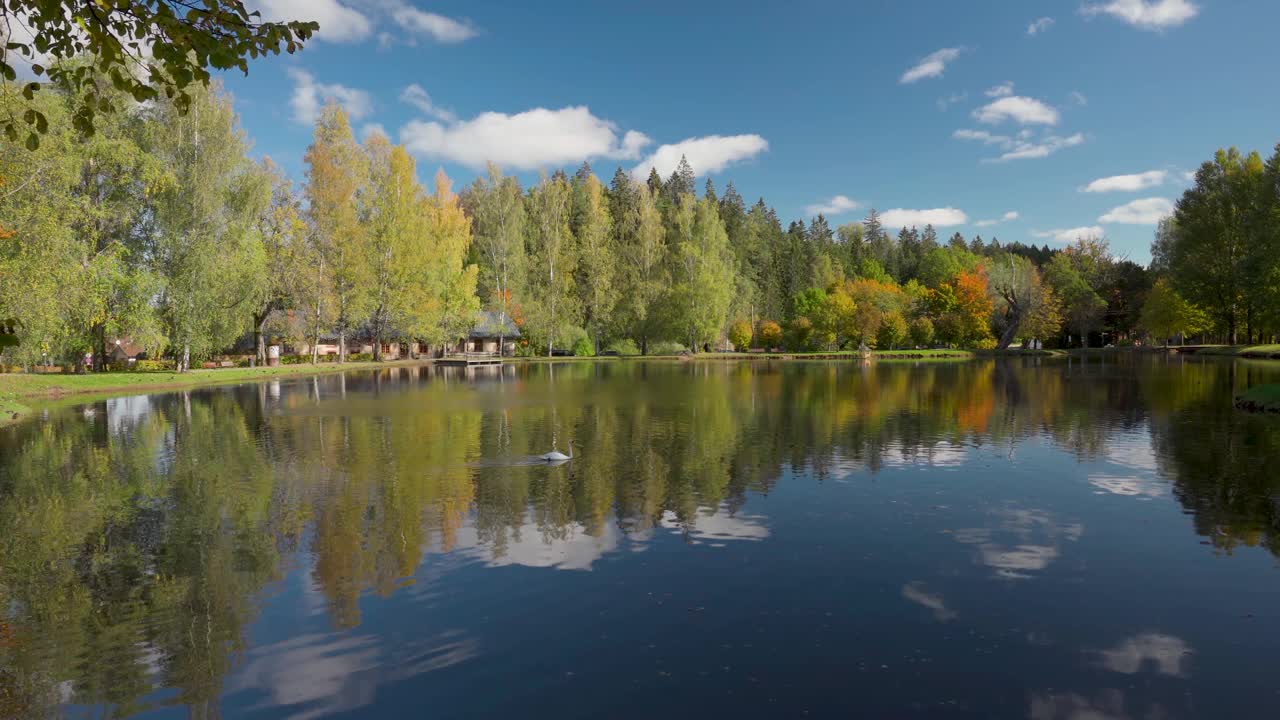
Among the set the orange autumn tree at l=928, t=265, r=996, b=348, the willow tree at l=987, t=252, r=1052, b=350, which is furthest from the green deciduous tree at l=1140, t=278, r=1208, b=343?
the orange autumn tree at l=928, t=265, r=996, b=348

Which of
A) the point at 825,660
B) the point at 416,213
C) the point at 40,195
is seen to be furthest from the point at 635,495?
the point at 416,213

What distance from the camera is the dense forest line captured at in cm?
4066

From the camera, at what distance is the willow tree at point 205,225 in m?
47.0

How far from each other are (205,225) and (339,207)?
54.4 feet

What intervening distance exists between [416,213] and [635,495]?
211ft

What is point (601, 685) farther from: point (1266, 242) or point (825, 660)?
point (1266, 242)

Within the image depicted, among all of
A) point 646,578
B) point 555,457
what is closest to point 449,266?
point 555,457

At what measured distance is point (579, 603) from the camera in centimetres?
846

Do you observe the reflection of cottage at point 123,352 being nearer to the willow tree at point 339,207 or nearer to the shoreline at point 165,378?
the willow tree at point 339,207

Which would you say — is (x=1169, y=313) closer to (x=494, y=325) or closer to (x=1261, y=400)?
(x=1261, y=400)

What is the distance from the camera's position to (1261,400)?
2595 centimetres

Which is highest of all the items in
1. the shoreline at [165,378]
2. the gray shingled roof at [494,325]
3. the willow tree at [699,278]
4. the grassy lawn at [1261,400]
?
the willow tree at [699,278]

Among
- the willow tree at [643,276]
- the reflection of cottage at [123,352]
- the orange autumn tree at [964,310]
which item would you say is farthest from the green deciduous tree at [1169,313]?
the reflection of cottage at [123,352]

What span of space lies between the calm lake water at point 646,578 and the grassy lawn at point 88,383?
1692 centimetres
